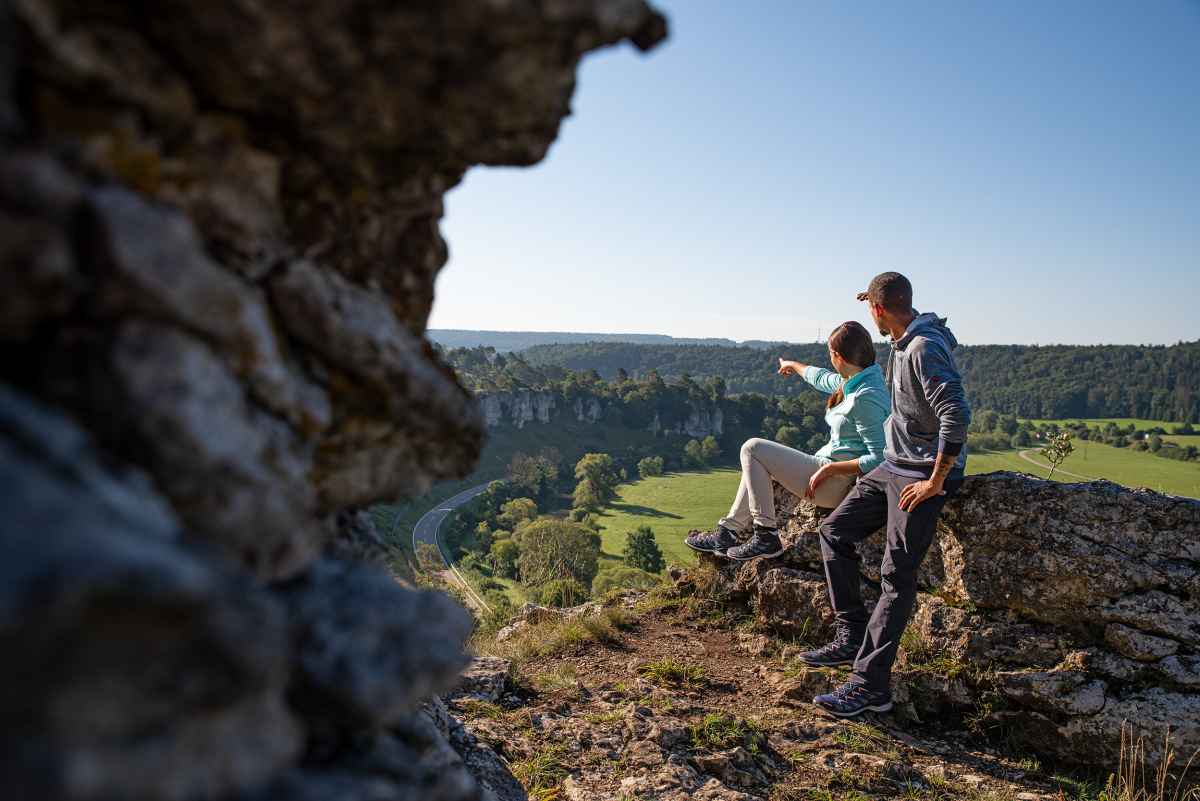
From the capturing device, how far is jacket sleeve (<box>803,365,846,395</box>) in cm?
617

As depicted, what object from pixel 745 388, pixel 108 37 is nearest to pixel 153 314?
pixel 108 37

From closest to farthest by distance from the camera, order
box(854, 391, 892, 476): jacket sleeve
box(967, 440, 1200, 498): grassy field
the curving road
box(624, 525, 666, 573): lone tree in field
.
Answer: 1. box(854, 391, 892, 476): jacket sleeve
2. box(967, 440, 1200, 498): grassy field
3. the curving road
4. box(624, 525, 666, 573): lone tree in field

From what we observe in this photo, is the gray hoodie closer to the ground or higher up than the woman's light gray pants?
higher up

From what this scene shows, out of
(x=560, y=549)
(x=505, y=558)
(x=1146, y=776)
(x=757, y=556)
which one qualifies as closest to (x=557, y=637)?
(x=757, y=556)

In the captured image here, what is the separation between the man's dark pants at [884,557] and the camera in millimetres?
4953

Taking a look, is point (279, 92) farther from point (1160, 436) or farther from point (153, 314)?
point (1160, 436)

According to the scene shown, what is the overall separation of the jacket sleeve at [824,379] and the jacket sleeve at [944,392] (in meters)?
1.40

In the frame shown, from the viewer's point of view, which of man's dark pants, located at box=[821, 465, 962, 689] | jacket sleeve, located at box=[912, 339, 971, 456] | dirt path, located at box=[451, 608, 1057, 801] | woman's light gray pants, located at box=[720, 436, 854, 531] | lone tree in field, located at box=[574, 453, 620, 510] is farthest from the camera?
lone tree in field, located at box=[574, 453, 620, 510]

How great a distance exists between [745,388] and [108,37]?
488 ft

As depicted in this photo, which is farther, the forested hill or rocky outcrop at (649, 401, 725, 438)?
rocky outcrop at (649, 401, 725, 438)

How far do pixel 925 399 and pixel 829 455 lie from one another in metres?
1.49

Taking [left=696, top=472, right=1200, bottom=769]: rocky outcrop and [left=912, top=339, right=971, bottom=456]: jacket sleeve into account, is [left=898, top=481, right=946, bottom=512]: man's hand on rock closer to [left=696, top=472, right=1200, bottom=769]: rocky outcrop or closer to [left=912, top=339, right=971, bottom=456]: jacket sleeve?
[left=912, top=339, right=971, bottom=456]: jacket sleeve

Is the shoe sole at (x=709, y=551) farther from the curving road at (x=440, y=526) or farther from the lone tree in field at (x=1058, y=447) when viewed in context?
the curving road at (x=440, y=526)

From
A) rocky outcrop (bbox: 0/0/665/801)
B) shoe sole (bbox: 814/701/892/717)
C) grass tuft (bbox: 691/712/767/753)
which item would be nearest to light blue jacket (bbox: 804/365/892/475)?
shoe sole (bbox: 814/701/892/717)
